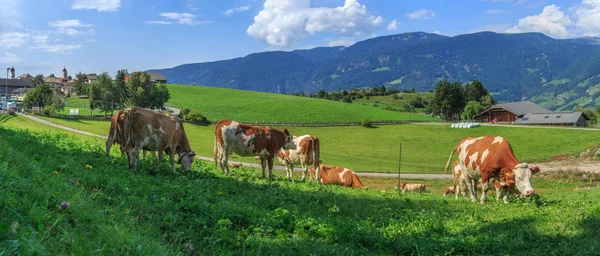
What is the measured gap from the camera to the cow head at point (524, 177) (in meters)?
15.0

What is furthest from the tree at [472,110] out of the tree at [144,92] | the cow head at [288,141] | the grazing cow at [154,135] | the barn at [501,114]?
the grazing cow at [154,135]

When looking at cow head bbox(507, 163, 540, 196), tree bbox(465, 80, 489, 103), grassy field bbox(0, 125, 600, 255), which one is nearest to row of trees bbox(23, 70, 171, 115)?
grassy field bbox(0, 125, 600, 255)

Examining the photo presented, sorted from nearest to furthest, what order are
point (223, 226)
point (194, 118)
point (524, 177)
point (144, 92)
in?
point (223, 226) < point (524, 177) < point (144, 92) < point (194, 118)

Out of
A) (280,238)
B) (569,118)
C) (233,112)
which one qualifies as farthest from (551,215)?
(569,118)

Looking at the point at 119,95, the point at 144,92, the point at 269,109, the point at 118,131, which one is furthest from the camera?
the point at 269,109

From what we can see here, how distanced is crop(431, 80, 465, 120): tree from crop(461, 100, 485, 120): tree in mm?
2466

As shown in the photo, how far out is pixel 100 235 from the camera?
4.74 meters

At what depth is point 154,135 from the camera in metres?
17.0

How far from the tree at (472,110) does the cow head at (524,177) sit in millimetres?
113994

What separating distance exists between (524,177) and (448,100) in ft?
Answer: 371

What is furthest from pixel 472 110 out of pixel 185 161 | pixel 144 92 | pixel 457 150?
pixel 185 161

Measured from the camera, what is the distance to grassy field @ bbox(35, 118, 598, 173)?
205 feet

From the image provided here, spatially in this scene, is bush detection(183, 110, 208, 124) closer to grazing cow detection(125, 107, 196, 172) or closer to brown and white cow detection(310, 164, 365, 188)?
brown and white cow detection(310, 164, 365, 188)

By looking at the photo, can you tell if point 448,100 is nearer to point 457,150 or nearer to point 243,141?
point 243,141
